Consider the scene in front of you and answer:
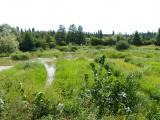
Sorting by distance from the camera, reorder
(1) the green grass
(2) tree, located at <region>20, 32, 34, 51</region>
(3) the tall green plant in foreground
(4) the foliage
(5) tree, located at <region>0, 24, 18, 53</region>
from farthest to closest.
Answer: (2) tree, located at <region>20, 32, 34, 51</region>, (5) tree, located at <region>0, 24, 18, 53</region>, (1) the green grass, (3) the tall green plant in foreground, (4) the foliage

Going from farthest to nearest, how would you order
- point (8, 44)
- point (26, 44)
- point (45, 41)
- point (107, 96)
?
1. point (45, 41)
2. point (26, 44)
3. point (8, 44)
4. point (107, 96)

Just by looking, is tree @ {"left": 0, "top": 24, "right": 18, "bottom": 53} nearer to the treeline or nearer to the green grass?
the treeline

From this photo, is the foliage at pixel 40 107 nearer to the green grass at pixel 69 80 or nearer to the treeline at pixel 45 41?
the green grass at pixel 69 80

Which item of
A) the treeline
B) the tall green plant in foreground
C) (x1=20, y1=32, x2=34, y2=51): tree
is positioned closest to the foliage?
the tall green plant in foreground

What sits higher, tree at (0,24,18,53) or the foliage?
the foliage

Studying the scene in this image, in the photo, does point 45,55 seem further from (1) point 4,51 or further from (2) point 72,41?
(2) point 72,41

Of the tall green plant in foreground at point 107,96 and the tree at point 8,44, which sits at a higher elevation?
the tall green plant in foreground at point 107,96

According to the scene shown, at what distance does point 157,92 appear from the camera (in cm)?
1484

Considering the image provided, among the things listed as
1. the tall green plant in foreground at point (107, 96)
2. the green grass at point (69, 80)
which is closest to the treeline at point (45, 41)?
the green grass at point (69, 80)

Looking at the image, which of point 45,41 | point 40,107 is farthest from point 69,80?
point 45,41

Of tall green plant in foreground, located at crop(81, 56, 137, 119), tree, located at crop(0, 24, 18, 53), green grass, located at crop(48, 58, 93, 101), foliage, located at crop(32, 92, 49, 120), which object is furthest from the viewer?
tree, located at crop(0, 24, 18, 53)

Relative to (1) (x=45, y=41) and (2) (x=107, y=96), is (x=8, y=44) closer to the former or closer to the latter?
(1) (x=45, y=41)

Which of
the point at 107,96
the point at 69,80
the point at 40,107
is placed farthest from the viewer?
the point at 69,80

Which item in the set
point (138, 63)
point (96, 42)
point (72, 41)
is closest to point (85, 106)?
point (138, 63)
